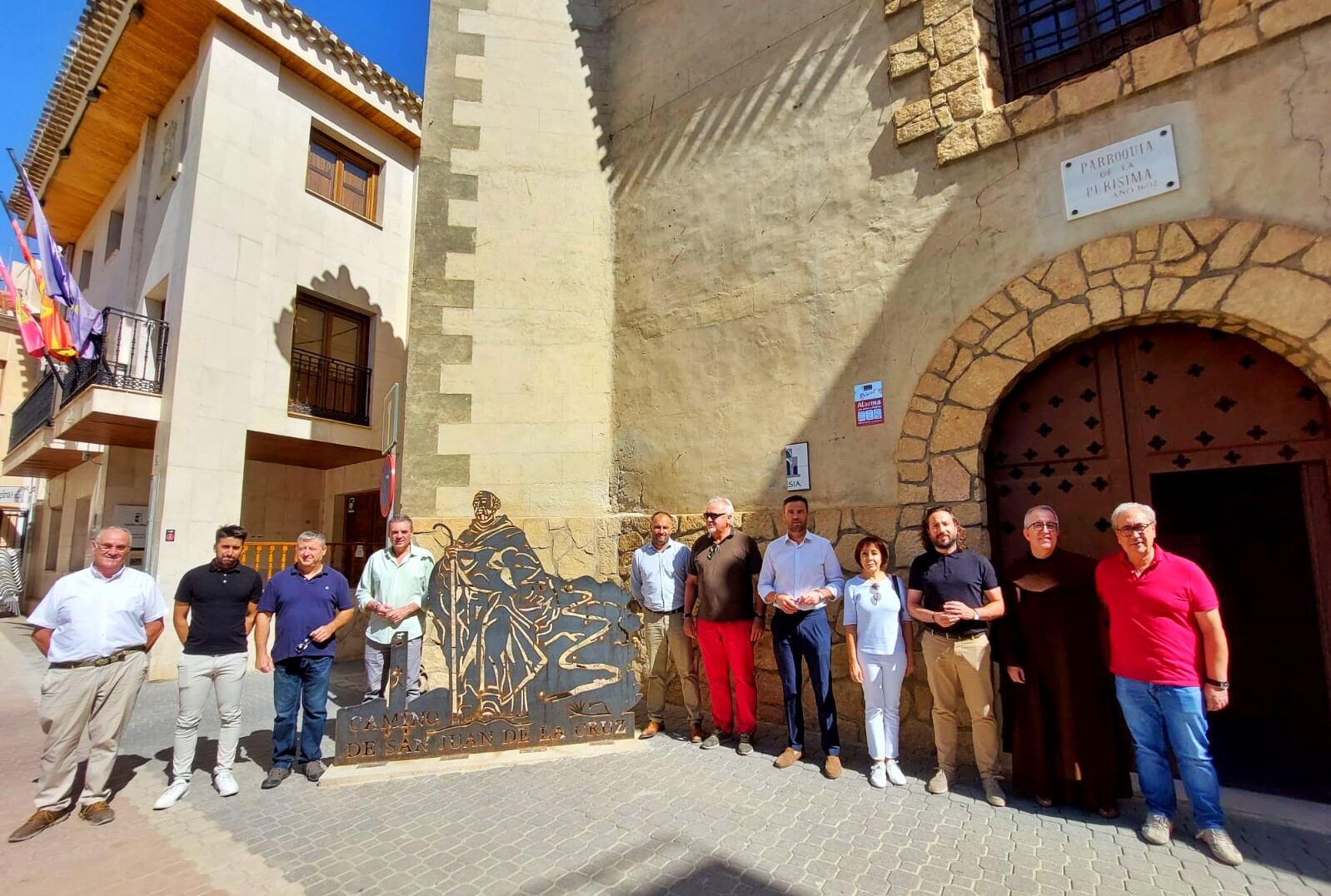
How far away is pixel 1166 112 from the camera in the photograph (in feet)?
13.0

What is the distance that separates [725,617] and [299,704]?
291 cm

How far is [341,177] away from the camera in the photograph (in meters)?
11.0

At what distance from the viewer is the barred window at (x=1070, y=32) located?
4382 mm

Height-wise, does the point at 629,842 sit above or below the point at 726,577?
below

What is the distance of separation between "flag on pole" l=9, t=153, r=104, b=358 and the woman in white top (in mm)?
10669

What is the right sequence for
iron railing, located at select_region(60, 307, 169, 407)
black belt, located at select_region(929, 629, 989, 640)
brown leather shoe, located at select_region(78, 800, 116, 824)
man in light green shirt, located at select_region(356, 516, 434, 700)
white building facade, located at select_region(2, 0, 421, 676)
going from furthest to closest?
iron railing, located at select_region(60, 307, 169, 407) → white building facade, located at select_region(2, 0, 421, 676) → man in light green shirt, located at select_region(356, 516, 434, 700) → black belt, located at select_region(929, 629, 989, 640) → brown leather shoe, located at select_region(78, 800, 116, 824)

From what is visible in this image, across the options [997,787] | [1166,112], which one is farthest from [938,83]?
[997,787]

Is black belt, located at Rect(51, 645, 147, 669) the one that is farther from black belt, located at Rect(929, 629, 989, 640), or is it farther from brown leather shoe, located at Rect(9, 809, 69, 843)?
black belt, located at Rect(929, 629, 989, 640)

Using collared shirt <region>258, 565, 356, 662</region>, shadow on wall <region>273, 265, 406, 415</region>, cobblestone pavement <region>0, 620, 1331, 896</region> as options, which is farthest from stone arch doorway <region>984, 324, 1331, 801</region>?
shadow on wall <region>273, 265, 406, 415</region>

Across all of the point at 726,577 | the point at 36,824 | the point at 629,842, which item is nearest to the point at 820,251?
the point at 726,577

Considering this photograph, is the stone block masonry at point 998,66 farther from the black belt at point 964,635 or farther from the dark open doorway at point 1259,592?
the black belt at point 964,635

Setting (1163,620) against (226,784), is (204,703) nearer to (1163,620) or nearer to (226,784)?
(226,784)

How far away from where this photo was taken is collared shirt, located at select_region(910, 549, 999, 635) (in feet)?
12.3

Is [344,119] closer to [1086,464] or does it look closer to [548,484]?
Answer: [548,484]
